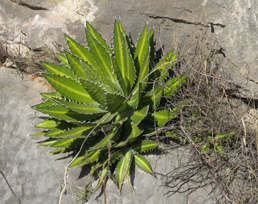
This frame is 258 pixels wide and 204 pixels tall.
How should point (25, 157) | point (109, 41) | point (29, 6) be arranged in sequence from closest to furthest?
1. point (25, 157)
2. point (109, 41)
3. point (29, 6)

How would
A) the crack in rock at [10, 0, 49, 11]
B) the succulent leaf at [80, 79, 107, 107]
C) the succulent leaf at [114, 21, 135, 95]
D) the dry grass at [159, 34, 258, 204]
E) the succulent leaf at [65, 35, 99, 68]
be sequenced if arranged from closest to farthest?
the succulent leaf at [80, 79, 107, 107] → the dry grass at [159, 34, 258, 204] → the succulent leaf at [114, 21, 135, 95] → the succulent leaf at [65, 35, 99, 68] → the crack in rock at [10, 0, 49, 11]

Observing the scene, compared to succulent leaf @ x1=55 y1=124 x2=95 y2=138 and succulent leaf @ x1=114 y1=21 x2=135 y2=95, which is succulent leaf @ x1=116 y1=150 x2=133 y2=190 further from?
succulent leaf @ x1=114 y1=21 x2=135 y2=95

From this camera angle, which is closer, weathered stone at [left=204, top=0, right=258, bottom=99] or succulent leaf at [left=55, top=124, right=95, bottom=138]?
succulent leaf at [left=55, top=124, right=95, bottom=138]

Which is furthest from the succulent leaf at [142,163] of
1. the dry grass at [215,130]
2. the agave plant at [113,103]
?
the dry grass at [215,130]

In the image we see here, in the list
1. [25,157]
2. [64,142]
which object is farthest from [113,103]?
[25,157]

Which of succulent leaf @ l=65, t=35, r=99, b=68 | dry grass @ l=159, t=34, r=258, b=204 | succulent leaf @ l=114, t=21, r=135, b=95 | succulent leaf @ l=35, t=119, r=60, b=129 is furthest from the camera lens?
succulent leaf @ l=35, t=119, r=60, b=129

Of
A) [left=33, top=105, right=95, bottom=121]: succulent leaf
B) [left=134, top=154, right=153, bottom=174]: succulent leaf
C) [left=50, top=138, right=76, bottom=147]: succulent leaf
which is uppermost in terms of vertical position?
[left=33, top=105, right=95, bottom=121]: succulent leaf

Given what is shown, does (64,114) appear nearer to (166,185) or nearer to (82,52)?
(82,52)

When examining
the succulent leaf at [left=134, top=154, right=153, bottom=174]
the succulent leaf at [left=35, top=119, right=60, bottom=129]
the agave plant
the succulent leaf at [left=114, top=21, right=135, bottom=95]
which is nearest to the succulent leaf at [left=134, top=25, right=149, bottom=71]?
the agave plant
